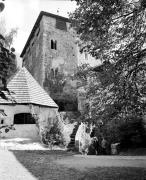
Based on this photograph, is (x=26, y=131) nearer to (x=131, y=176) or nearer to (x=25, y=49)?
(x=131, y=176)

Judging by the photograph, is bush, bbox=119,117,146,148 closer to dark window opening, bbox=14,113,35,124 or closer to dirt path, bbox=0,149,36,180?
dark window opening, bbox=14,113,35,124

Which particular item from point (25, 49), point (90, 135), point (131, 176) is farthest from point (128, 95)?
point (25, 49)

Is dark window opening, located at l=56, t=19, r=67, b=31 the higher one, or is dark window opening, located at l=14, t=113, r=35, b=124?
dark window opening, located at l=56, t=19, r=67, b=31

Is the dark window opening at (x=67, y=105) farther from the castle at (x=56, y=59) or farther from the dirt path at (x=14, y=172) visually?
the dirt path at (x=14, y=172)

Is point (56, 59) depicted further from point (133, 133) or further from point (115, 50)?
point (115, 50)

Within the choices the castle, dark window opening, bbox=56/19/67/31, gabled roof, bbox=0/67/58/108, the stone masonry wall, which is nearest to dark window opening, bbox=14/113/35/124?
gabled roof, bbox=0/67/58/108

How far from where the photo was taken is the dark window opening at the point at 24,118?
60.8 feet

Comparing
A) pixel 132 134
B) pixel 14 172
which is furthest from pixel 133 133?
pixel 14 172

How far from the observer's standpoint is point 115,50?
755cm

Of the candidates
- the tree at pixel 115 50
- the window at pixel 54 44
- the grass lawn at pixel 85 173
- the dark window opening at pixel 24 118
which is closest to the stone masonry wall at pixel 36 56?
the window at pixel 54 44

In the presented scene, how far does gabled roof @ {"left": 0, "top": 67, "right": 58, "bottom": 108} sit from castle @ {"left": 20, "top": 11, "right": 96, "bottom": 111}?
6419 mm

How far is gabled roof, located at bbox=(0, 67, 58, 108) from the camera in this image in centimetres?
1817

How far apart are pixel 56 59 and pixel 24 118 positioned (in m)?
12.4

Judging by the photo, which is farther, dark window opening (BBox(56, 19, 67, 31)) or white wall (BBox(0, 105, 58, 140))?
dark window opening (BBox(56, 19, 67, 31))
